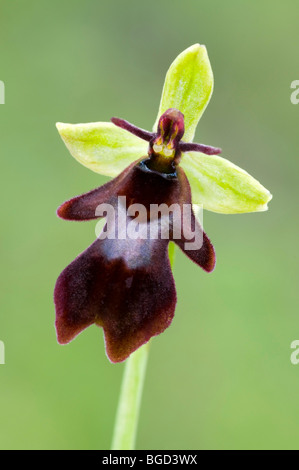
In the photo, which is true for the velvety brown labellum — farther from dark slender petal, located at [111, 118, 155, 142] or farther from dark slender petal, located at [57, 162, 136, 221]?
dark slender petal, located at [111, 118, 155, 142]

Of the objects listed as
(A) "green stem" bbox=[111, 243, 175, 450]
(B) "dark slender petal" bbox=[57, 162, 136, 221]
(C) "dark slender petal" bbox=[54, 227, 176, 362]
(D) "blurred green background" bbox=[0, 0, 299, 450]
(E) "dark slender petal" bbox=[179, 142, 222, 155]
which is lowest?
(A) "green stem" bbox=[111, 243, 175, 450]

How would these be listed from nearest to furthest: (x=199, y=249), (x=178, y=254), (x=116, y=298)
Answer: (x=116, y=298) → (x=199, y=249) → (x=178, y=254)

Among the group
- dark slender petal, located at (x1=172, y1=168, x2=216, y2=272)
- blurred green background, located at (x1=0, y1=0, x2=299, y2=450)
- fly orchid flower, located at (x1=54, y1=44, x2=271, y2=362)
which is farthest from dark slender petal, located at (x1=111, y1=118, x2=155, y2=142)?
blurred green background, located at (x1=0, y1=0, x2=299, y2=450)

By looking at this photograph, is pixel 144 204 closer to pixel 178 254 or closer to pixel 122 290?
pixel 122 290

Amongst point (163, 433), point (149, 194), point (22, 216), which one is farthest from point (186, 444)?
point (149, 194)

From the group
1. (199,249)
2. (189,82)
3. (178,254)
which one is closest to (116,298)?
(199,249)
